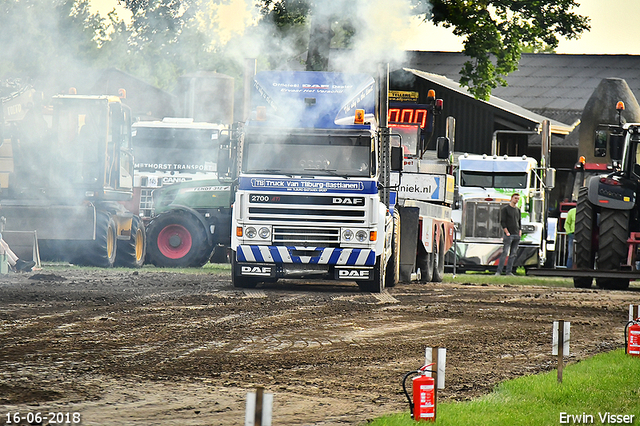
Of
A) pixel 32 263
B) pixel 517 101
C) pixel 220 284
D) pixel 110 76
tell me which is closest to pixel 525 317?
pixel 220 284

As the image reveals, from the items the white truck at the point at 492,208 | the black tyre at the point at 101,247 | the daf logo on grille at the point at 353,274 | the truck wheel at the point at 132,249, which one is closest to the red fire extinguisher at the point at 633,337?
the daf logo on grille at the point at 353,274

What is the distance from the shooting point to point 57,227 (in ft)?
66.6

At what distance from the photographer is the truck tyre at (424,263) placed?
20.9m

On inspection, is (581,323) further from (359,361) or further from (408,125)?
(408,125)

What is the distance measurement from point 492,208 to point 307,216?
11.7 meters

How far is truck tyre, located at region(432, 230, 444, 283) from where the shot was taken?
2172 centimetres

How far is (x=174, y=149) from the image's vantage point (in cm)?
2392

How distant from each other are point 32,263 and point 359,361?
12.0m

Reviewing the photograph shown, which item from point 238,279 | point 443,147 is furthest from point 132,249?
point 443,147

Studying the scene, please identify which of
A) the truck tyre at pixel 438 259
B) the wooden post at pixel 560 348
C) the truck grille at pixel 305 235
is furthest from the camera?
the truck tyre at pixel 438 259

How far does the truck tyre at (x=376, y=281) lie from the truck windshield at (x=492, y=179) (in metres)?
10.9

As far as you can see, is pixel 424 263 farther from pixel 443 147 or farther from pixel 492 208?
pixel 492 208

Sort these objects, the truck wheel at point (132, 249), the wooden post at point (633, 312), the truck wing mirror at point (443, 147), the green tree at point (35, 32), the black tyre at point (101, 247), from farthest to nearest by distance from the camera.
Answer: the truck wheel at point (132, 249) → the black tyre at point (101, 247) → the truck wing mirror at point (443, 147) → the green tree at point (35, 32) → the wooden post at point (633, 312)

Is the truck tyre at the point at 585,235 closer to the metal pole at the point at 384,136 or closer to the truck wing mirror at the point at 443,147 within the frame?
the truck wing mirror at the point at 443,147
